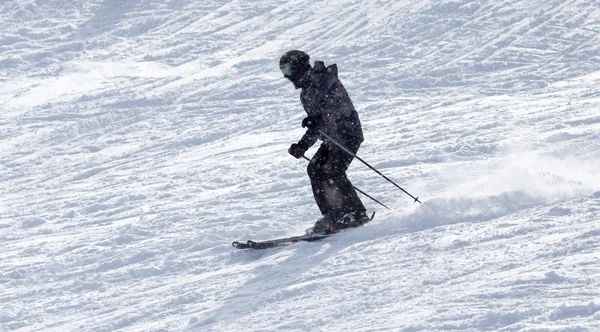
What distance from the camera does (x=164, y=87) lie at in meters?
13.3

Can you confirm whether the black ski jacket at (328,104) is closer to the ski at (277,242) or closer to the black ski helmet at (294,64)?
the black ski helmet at (294,64)

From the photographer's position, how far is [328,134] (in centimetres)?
648

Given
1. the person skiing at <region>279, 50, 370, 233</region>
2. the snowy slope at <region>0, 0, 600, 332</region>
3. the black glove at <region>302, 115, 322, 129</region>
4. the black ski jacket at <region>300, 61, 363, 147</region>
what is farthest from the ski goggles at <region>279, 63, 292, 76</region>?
the snowy slope at <region>0, 0, 600, 332</region>

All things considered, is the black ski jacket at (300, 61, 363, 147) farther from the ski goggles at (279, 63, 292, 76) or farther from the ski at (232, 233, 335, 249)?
the ski at (232, 233, 335, 249)

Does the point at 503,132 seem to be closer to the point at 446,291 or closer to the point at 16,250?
the point at 446,291

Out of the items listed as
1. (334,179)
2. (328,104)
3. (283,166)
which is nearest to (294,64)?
(328,104)

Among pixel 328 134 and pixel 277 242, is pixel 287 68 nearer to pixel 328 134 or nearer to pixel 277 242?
pixel 328 134

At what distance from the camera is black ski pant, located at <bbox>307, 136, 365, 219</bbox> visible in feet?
21.7

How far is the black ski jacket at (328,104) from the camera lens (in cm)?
633

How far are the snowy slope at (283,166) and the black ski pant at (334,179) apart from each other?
0.99 feet

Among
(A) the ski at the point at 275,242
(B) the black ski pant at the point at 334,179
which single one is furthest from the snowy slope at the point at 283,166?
(B) the black ski pant at the point at 334,179

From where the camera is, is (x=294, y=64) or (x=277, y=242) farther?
(x=277, y=242)

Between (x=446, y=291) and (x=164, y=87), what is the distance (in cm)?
910

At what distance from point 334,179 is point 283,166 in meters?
2.64
